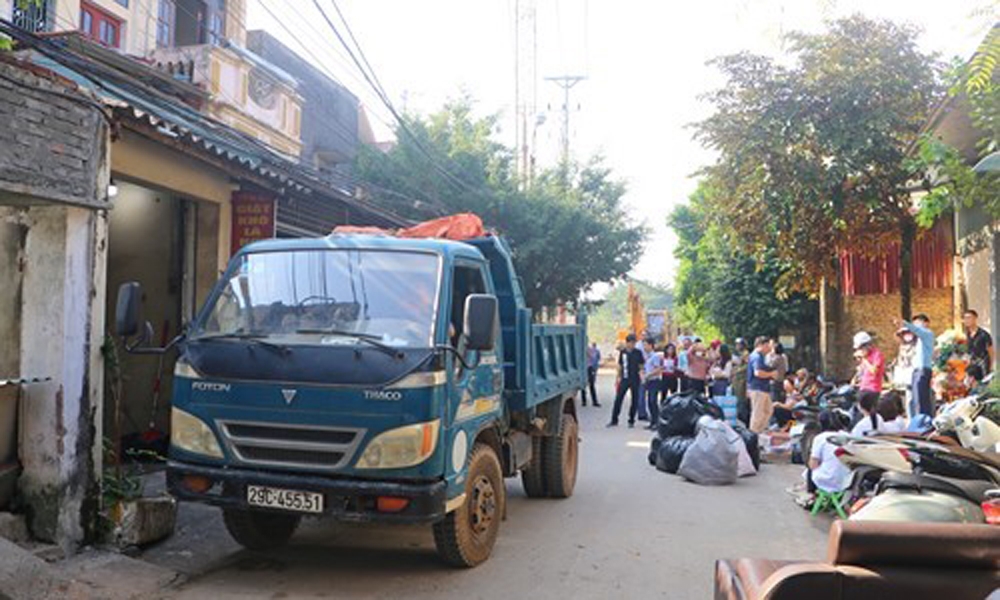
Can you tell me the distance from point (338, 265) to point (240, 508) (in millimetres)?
1666

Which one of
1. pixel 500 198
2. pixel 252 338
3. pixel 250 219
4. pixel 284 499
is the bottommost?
A: pixel 284 499

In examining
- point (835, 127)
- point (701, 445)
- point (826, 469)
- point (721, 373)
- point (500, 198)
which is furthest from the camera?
point (500, 198)

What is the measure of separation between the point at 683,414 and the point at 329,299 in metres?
5.72

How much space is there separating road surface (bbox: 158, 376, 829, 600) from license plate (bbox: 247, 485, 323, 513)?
55 cm

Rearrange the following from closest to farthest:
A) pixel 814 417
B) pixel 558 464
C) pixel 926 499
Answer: pixel 926 499 → pixel 558 464 → pixel 814 417

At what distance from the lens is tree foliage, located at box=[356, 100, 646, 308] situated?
19.0 metres

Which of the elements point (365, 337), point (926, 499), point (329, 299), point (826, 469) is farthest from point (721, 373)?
point (365, 337)

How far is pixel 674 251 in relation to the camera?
114ft

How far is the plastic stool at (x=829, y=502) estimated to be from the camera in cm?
692

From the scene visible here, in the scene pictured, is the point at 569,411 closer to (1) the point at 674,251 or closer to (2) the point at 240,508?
(2) the point at 240,508

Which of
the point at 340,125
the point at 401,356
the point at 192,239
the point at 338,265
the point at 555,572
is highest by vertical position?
the point at 340,125

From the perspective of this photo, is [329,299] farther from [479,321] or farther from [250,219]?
[250,219]

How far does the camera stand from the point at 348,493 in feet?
15.2

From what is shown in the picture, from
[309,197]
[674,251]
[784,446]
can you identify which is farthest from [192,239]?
[674,251]
